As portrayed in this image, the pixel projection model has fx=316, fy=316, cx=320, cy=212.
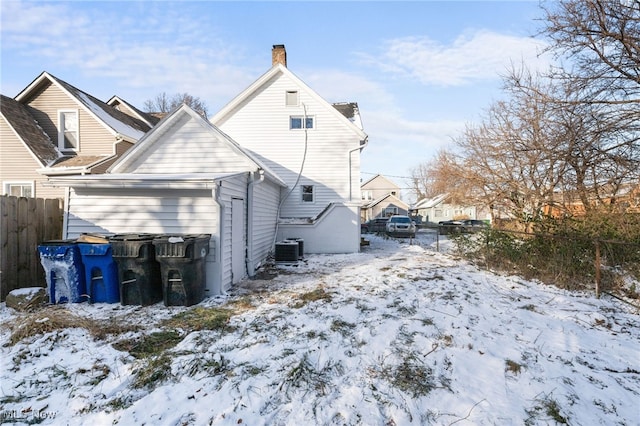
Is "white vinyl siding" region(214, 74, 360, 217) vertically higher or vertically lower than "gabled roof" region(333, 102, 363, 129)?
lower

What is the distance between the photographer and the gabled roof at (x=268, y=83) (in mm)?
14758

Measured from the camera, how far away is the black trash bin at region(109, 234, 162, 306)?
5566 millimetres

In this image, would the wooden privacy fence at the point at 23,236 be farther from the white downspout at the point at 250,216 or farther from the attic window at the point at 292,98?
the attic window at the point at 292,98

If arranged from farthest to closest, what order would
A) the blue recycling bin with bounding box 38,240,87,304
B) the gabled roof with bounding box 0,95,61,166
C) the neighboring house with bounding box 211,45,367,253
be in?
the neighboring house with bounding box 211,45,367,253 → the gabled roof with bounding box 0,95,61,166 → the blue recycling bin with bounding box 38,240,87,304

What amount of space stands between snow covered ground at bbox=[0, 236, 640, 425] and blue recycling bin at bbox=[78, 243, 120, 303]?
24 centimetres

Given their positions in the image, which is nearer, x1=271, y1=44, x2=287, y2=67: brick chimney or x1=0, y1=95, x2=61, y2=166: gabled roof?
x1=0, y1=95, x2=61, y2=166: gabled roof

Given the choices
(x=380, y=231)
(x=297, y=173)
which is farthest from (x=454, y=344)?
(x=380, y=231)

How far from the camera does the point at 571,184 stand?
9.61m

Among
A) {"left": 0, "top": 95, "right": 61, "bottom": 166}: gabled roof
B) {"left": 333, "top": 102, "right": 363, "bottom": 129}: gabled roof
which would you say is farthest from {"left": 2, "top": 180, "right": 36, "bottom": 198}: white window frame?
{"left": 333, "top": 102, "right": 363, "bottom": 129}: gabled roof

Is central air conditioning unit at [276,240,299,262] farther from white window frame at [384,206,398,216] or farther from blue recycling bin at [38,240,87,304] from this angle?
white window frame at [384,206,398,216]

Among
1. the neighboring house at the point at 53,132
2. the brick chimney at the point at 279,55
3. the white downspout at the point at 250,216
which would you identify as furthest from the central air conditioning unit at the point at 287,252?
the brick chimney at the point at 279,55

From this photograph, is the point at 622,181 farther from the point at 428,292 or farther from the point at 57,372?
the point at 57,372

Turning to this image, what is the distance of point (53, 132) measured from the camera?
47.8 feet

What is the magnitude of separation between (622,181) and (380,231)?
20.3 m
